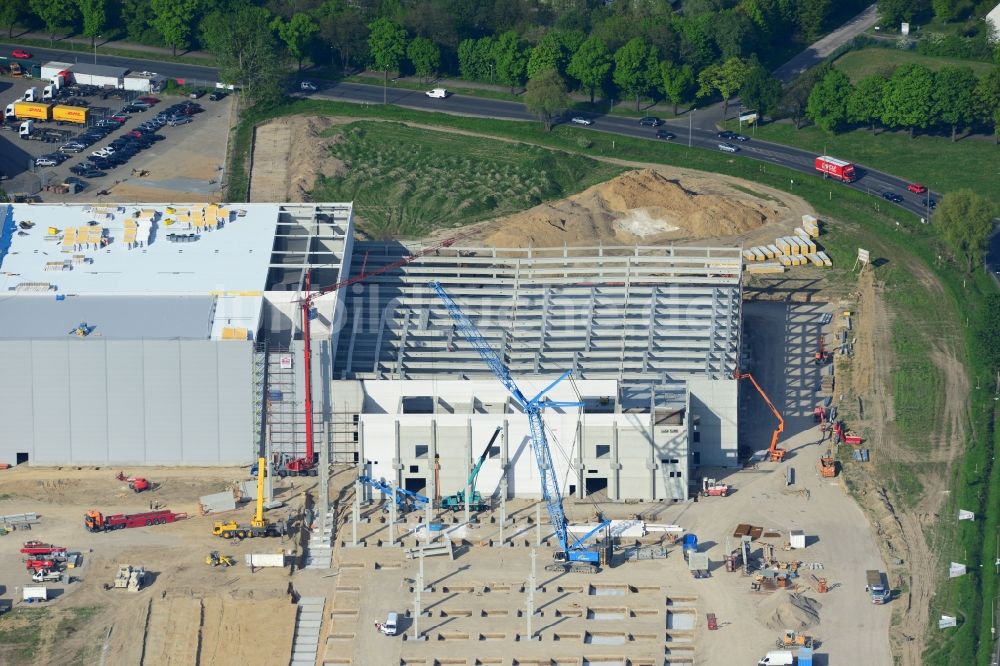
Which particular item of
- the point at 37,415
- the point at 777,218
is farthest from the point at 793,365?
the point at 37,415

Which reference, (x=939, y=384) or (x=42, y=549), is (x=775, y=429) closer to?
(x=939, y=384)

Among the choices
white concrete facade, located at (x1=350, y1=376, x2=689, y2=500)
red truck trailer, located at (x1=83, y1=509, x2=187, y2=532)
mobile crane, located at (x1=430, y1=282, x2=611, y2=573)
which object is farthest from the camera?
white concrete facade, located at (x1=350, y1=376, x2=689, y2=500)

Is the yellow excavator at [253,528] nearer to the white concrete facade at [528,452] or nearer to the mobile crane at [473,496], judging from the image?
the white concrete facade at [528,452]

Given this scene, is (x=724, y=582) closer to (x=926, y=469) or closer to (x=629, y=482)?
(x=629, y=482)

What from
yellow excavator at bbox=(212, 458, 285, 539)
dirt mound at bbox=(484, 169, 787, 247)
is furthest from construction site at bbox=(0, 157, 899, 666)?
dirt mound at bbox=(484, 169, 787, 247)

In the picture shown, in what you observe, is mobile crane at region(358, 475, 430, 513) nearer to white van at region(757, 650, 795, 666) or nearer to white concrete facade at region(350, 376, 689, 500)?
white concrete facade at region(350, 376, 689, 500)

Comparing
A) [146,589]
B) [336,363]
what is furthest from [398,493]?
[146,589]
